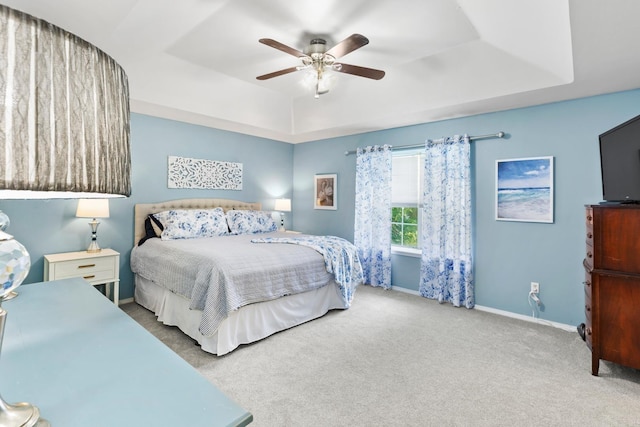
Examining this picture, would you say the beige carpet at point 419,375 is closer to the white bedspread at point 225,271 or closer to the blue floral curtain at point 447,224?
the white bedspread at point 225,271

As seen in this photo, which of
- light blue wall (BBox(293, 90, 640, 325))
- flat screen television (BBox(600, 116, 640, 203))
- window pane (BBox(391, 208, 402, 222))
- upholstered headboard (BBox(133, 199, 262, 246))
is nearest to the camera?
flat screen television (BBox(600, 116, 640, 203))

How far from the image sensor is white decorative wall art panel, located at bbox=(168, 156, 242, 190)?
434 cm

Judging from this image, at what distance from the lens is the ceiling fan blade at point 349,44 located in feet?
7.46

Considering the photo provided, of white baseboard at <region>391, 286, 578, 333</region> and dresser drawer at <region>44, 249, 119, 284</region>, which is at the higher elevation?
dresser drawer at <region>44, 249, 119, 284</region>

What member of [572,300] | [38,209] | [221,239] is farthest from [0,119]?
[572,300]

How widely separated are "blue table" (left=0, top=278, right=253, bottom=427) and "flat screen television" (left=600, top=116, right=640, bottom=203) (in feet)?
9.36

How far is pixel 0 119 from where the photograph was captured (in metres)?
0.41

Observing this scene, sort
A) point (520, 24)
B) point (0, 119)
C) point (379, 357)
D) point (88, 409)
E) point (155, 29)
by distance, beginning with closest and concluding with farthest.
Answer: point (0, 119), point (88, 409), point (520, 24), point (379, 357), point (155, 29)

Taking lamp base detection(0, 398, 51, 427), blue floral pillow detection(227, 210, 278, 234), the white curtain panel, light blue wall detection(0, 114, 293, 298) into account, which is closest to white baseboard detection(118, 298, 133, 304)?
light blue wall detection(0, 114, 293, 298)

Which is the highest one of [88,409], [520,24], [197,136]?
[520,24]

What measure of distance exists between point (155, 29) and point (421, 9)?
221 centimetres

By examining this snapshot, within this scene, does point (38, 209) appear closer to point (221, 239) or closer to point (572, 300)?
point (221, 239)

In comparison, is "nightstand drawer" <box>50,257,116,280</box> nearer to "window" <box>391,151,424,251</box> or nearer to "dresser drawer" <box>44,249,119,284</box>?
"dresser drawer" <box>44,249,119,284</box>

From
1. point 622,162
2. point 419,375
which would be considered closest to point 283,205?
point 419,375
